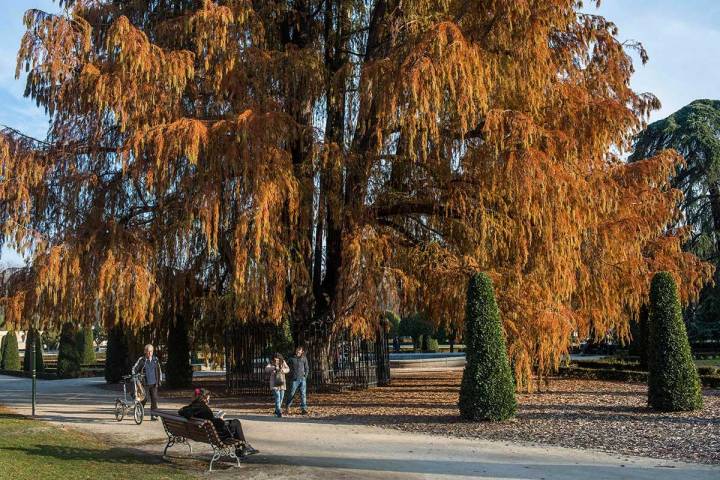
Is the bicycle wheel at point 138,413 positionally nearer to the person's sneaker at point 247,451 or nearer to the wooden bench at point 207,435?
the wooden bench at point 207,435

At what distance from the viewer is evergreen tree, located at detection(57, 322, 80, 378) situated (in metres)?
29.0

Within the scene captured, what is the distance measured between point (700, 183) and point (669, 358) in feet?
64.0

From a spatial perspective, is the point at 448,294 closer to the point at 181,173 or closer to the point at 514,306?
the point at 514,306

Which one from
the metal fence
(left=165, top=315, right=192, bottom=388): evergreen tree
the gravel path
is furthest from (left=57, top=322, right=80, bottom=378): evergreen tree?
the gravel path

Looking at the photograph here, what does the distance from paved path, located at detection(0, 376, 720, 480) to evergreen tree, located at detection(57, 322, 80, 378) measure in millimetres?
18016

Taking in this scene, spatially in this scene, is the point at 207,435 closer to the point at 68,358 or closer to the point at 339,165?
the point at 339,165

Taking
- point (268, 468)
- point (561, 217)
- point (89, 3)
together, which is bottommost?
point (268, 468)

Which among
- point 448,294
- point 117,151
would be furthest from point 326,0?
point 448,294

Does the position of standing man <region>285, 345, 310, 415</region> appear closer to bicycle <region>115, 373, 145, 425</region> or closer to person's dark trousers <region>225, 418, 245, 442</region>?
bicycle <region>115, 373, 145, 425</region>

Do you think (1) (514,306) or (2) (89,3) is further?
(2) (89,3)

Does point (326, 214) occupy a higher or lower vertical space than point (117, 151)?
lower

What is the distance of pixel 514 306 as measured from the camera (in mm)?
13469

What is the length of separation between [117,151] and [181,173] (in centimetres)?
134

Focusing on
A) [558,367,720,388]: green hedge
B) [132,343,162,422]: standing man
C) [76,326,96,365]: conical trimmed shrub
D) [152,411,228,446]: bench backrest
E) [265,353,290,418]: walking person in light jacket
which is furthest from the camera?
[76,326,96,365]: conical trimmed shrub
